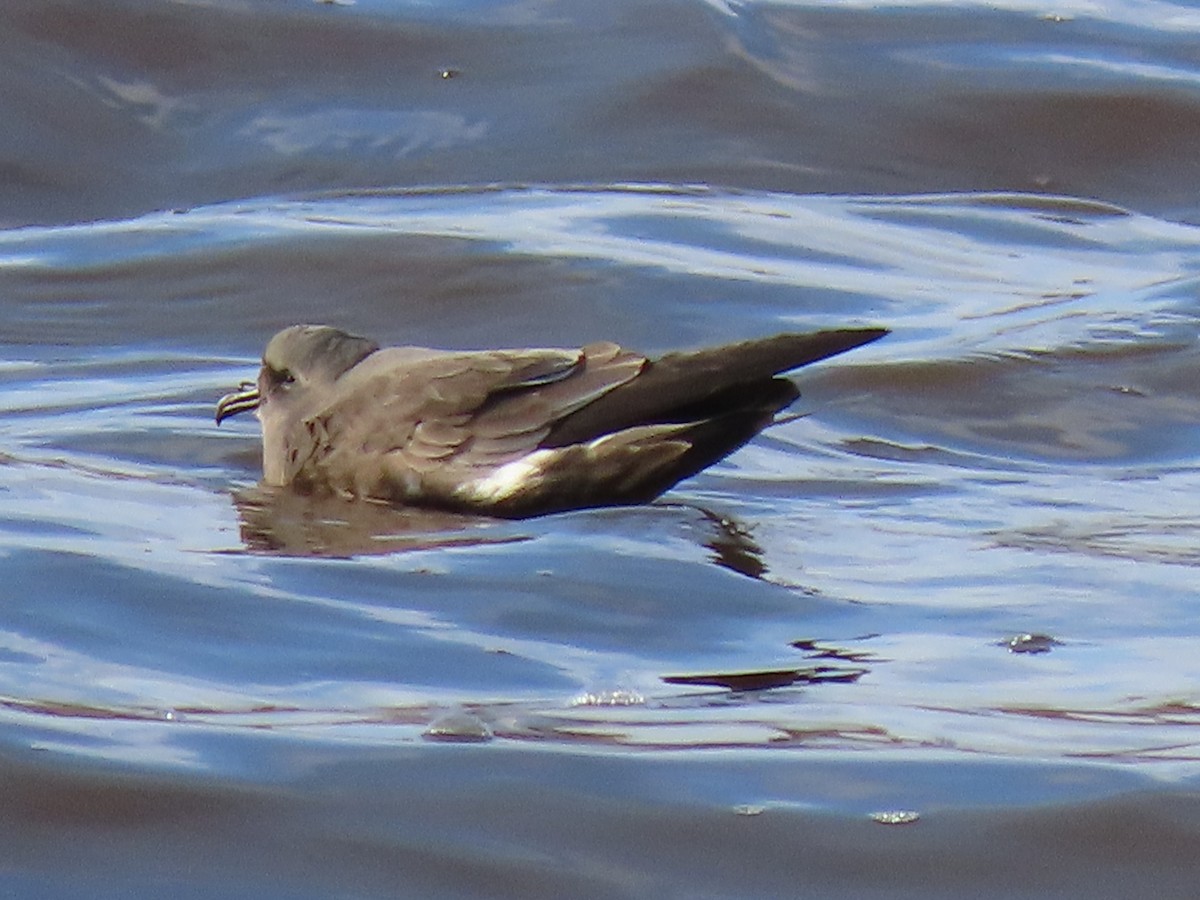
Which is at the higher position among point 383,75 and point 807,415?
point 383,75

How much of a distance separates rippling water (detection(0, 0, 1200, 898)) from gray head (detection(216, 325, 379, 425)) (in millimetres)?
195

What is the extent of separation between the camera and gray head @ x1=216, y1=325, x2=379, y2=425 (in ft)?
21.9

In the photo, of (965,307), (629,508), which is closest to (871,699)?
(629,508)

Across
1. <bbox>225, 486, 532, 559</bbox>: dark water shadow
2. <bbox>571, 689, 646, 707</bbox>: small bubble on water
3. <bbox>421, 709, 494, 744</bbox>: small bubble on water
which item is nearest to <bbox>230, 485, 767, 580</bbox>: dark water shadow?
<bbox>225, 486, 532, 559</bbox>: dark water shadow

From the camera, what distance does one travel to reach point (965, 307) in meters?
8.48

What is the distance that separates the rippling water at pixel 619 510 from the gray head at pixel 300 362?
0.64 ft

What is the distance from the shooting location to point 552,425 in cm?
607

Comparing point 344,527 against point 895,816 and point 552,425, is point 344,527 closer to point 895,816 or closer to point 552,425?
point 552,425

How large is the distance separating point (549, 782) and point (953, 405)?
3930 millimetres

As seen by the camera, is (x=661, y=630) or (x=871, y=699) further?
(x=661, y=630)

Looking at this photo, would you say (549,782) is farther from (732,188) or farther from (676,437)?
(732,188)

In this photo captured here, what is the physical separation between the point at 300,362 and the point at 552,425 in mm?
951

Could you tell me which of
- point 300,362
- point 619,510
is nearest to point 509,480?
point 619,510

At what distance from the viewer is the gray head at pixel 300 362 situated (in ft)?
21.9
